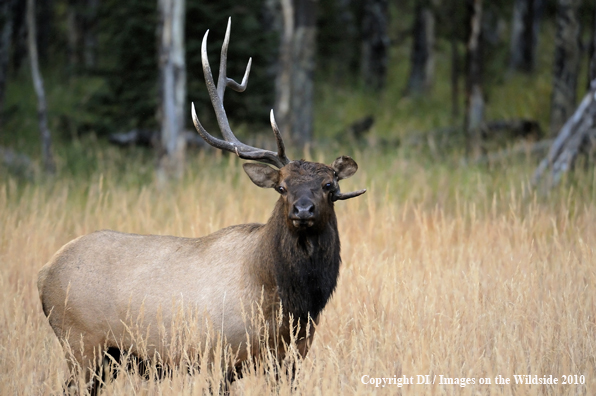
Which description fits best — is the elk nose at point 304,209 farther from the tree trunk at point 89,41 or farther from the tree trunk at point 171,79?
the tree trunk at point 89,41

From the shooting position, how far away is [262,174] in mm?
4309

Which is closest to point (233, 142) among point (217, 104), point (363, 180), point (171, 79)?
point (217, 104)

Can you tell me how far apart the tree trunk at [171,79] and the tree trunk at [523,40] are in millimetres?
13296

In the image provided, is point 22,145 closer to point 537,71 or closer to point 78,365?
point 78,365

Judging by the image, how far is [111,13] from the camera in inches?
529

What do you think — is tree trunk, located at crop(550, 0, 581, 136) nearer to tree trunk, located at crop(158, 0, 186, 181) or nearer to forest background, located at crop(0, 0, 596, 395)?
forest background, located at crop(0, 0, 596, 395)

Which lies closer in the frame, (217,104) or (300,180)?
(300,180)

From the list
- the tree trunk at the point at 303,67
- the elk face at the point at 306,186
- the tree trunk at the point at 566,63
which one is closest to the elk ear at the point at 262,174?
the elk face at the point at 306,186

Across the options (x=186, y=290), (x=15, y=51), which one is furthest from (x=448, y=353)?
(x=15, y=51)

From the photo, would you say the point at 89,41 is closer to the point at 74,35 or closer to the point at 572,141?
the point at 74,35

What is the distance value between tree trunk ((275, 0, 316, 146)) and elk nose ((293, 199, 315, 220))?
7.03 m

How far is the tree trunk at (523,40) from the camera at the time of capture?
2027 centimetres

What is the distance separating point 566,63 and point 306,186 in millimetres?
9311

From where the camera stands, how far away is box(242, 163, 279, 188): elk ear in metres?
4.29
